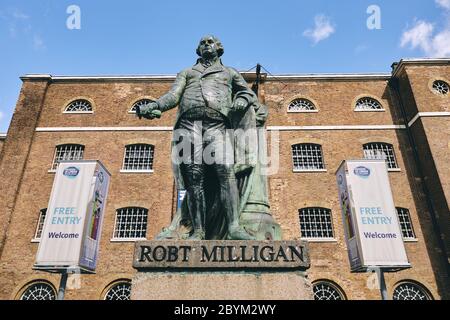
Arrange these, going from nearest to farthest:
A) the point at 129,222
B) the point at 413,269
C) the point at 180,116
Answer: the point at 180,116 < the point at 413,269 < the point at 129,222

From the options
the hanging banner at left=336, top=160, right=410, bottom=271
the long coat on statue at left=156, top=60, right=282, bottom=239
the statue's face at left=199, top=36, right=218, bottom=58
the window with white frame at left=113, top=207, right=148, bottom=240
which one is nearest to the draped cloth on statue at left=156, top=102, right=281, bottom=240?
the long coat on statue at left=156, top=60, right=282, bottom=239

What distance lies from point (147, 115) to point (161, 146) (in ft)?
47.6

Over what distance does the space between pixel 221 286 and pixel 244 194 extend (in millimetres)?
1254

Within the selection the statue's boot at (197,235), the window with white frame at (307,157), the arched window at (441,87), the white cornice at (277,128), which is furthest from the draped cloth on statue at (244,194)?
the arched window at (441,87)

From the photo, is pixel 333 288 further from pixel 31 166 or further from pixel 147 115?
pixel 31 166

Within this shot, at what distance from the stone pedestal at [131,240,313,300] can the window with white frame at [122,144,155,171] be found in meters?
14.9

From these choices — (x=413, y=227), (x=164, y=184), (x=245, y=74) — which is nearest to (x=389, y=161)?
(x=413, y=227)

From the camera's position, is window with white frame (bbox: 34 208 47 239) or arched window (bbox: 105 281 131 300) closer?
arched window (bbox: 105 281 131 300)

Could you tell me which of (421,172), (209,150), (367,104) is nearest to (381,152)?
(421,172)

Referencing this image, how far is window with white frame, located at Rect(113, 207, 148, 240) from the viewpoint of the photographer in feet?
53.5

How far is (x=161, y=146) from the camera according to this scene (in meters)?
18.2

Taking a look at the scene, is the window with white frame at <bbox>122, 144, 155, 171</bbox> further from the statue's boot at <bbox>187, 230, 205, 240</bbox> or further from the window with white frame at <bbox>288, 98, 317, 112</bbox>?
the statue's boot at <bbox>187, 230, 205, 240</bbox>

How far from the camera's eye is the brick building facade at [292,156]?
15164 mm

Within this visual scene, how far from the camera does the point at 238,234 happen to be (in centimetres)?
354
